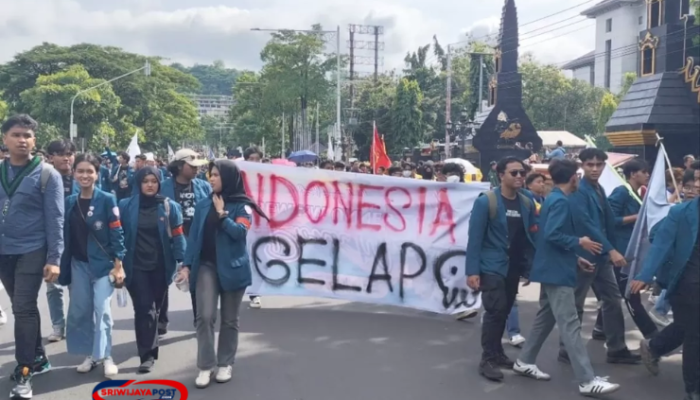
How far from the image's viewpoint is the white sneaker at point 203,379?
17.6ft

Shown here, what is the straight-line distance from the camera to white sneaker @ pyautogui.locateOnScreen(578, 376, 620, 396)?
524 centimetres

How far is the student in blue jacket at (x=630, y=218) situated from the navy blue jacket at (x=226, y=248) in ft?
10.8

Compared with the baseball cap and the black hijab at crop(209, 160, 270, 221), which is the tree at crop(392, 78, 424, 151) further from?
the black hijab at crop(209, 160, 270, 221)

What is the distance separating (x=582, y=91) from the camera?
58625 millimetres

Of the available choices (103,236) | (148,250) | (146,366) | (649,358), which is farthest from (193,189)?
(649,358)

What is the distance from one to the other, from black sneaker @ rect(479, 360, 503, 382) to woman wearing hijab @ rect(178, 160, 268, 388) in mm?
1926

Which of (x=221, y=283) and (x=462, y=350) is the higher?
(x=221, y=283)

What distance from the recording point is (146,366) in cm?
578

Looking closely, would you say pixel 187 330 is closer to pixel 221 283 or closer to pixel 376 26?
pixel 221 283

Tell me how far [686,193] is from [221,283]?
383 centimetres

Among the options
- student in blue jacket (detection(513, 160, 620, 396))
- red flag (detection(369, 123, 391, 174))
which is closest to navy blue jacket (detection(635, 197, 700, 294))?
student in blue jacket (detection(513, 160, 620, 396))

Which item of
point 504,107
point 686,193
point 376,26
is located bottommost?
point 686,193

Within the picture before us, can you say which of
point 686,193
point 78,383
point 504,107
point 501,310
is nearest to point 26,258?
point 78,383

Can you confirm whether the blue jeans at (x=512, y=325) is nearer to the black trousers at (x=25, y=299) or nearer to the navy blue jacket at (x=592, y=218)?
the navy blue jacket at (x=592, y=218)
